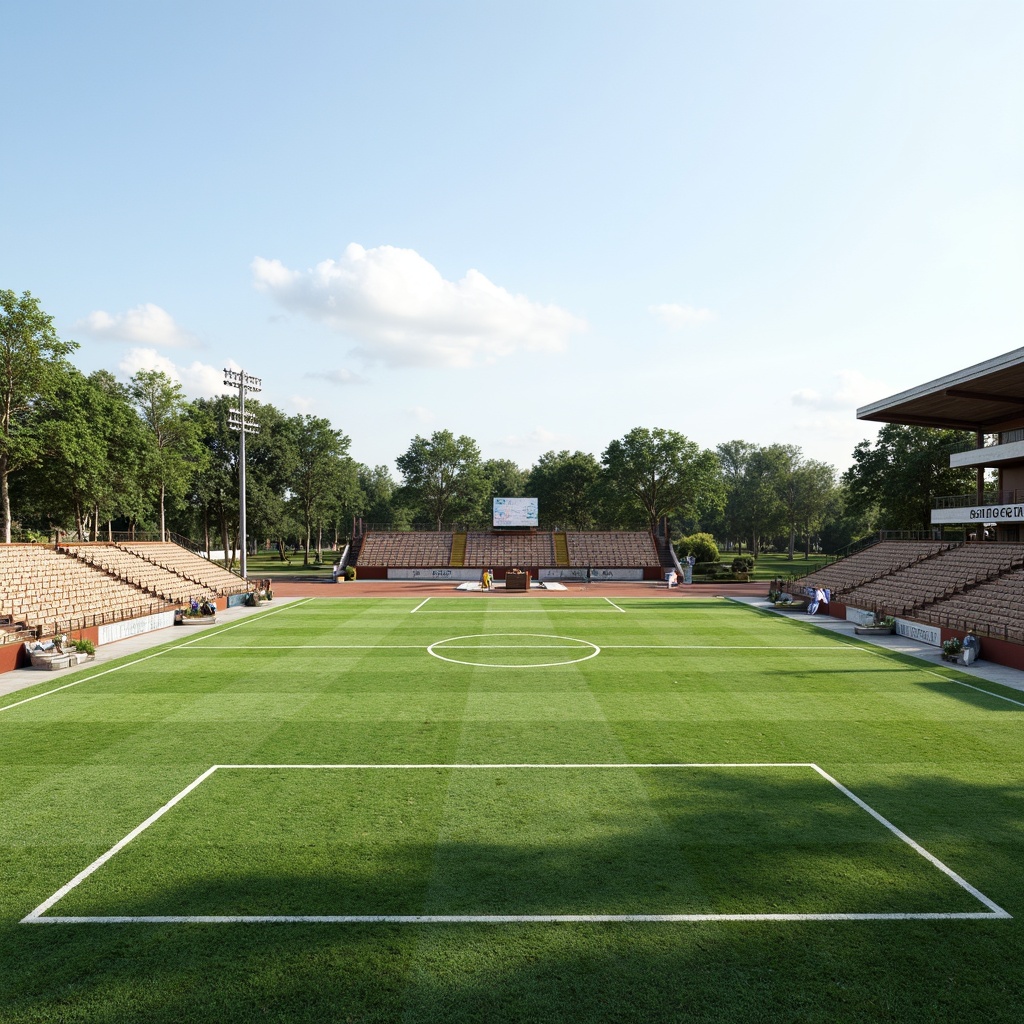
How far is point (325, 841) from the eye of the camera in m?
9.11

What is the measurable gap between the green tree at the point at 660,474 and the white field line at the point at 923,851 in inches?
2450

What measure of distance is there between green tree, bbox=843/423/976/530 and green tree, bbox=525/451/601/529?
3850cm

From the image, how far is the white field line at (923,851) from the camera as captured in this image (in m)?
7.70

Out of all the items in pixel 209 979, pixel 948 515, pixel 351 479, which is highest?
pixel 351 479

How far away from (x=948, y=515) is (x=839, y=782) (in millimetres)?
31104

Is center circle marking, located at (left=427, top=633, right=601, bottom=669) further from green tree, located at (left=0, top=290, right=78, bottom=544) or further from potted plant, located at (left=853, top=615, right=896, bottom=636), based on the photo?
green tree, located at (left=0, top=290, right=78, bottom=544)

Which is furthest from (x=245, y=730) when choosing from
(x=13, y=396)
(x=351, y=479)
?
(x=351, y=479)

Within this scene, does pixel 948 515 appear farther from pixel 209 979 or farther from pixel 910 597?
pixel 209 979

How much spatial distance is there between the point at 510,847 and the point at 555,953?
86.8 inches

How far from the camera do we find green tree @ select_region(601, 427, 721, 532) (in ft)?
243

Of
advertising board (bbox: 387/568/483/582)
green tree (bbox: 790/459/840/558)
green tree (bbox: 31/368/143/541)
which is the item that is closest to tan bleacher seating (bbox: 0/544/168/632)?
green tree (bbox: 31/368/143/541)

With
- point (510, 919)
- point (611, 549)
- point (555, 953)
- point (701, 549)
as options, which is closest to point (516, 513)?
point (611, 549)

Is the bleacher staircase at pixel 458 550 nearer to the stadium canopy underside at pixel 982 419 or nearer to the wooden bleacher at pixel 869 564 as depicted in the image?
the wooden bleacher at pixel 869 564

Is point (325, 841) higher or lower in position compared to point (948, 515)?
lower
